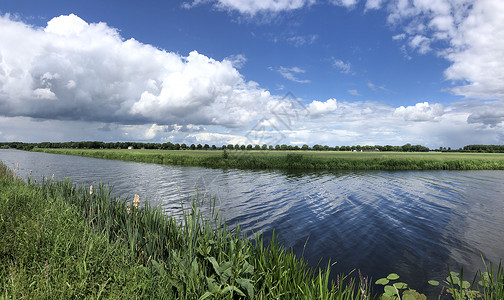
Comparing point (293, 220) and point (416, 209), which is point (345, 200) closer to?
point (416, 209)

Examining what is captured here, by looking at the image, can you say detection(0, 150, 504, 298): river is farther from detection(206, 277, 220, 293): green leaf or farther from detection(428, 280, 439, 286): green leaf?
detection(206, 277, 220, 293): green leaf

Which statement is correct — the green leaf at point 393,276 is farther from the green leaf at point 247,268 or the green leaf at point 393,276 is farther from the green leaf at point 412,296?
the green leaf at point 247,268

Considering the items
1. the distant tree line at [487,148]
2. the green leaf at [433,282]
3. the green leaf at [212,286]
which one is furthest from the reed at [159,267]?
the distant tree line at [487,148]

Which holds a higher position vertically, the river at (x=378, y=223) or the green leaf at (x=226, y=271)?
the green leaf at (x=226, y=271)

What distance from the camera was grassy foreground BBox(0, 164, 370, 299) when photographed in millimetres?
3812

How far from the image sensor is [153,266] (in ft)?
14.8

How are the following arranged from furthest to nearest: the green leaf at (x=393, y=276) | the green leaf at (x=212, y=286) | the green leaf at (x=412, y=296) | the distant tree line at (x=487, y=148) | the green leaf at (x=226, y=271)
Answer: the distant tree line at (x=487, y=148)
the green leaf at (x=393, y=276)
the green leaf at (x=412, y=296)
the green leaf at (x=226, y=271)
the green leaf at (x=212, y=286)

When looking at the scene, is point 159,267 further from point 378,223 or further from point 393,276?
point 378,223

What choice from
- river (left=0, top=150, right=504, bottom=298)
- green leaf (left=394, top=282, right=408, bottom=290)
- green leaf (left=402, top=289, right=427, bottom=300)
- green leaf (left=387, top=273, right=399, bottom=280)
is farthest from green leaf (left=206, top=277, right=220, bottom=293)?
green leaf (left=387, top=273, right=399, bottom=280)

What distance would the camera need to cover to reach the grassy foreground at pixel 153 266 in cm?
381

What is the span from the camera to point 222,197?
1856 centimetres

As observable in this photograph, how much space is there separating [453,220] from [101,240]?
16475mm

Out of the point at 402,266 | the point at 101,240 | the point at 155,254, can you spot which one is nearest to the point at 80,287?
the point at 155,254

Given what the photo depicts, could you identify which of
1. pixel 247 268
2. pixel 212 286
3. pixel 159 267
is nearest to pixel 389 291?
pixel 247 268
